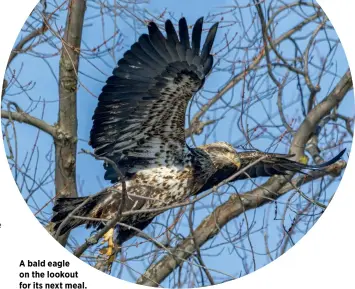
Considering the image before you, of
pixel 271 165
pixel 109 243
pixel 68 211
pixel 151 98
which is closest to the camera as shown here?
pixel 151 98

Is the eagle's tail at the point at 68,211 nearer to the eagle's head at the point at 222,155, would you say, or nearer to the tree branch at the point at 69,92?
the tree branch at the point at 69,92

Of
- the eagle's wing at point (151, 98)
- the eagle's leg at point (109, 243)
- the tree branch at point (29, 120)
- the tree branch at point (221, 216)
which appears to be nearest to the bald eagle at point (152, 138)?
the eagle's wing at point (151, 98)

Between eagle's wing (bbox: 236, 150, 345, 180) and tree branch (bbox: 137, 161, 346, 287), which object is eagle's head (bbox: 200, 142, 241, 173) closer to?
eagle's wing (bbox: 236, 150, 345, 180)

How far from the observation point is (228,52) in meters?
7.34

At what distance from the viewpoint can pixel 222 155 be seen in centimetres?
739

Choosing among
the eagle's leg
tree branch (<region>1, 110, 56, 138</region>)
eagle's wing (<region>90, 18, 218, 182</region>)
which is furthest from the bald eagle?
tree branch (<region>1, 110, 56, 138</region>)

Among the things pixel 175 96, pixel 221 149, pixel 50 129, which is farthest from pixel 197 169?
pixel 50 129

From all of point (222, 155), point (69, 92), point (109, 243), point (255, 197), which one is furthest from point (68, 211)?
point (255, 197)

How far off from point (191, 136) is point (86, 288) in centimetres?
157

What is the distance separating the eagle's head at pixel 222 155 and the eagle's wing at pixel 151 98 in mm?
336

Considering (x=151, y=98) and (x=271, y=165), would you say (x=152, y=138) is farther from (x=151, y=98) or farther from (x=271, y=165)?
(x=271, y=165)

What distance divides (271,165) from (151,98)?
1.57 m

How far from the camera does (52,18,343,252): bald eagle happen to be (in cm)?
670

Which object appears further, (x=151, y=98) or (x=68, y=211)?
(x=68, y=211)
